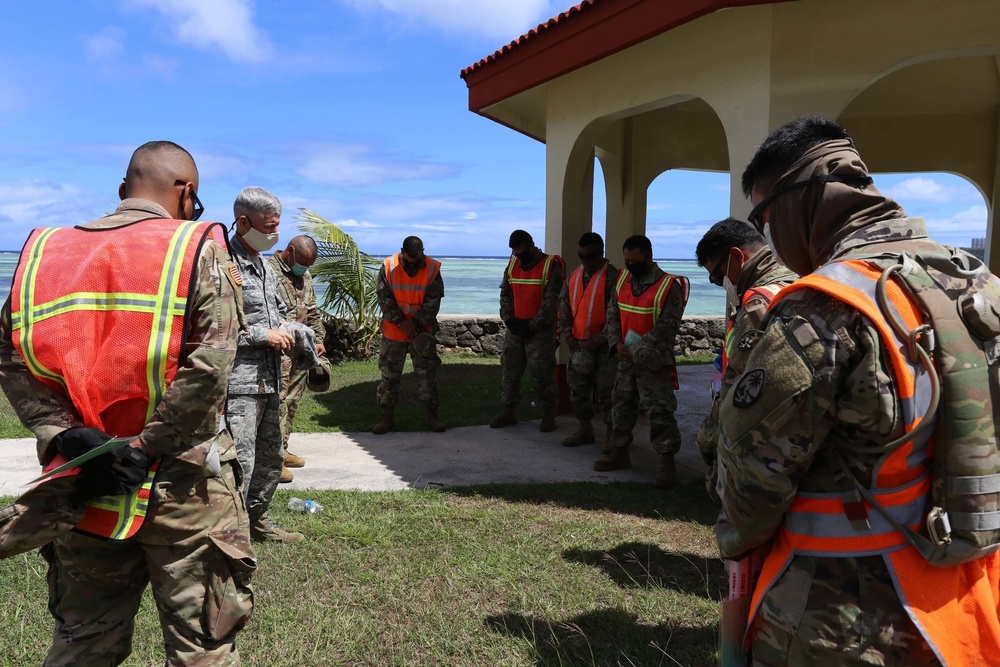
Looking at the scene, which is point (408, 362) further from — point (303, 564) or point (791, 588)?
point (791, 588)

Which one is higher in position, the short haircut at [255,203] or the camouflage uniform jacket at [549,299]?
the short haircut at [255,203]

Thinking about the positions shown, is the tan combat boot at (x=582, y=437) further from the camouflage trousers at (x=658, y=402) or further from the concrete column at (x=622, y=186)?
the concrete column at (x=622, y=186)

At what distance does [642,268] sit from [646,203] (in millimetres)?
4527

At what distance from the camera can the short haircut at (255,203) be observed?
3.89m

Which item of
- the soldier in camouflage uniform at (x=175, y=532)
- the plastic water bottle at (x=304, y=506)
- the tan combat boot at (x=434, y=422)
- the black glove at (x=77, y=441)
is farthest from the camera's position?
the tan combat boot at (x=434, y=422)

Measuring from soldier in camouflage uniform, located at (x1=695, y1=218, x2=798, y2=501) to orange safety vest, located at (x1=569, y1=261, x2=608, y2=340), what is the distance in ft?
8.58

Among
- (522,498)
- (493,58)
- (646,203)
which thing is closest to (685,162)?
(646,203)

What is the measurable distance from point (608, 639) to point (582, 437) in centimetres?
390

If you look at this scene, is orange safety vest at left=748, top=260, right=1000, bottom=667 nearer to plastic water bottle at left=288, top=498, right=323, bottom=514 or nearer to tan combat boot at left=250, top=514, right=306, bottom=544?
tan combat boot at left=250, top=514, right=306, bottom=544

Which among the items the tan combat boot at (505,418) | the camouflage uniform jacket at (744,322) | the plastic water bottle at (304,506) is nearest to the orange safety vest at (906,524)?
the camouflage uniform jacket at (744,322)

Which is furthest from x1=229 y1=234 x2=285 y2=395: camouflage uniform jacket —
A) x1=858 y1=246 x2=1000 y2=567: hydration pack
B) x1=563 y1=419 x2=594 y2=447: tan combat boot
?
x1=563 y1=419 x2=594 y2=447: tan combat boot

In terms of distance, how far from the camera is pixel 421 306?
749 cm

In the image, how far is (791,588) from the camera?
1600 mm

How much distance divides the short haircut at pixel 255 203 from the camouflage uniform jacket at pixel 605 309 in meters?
3.37
